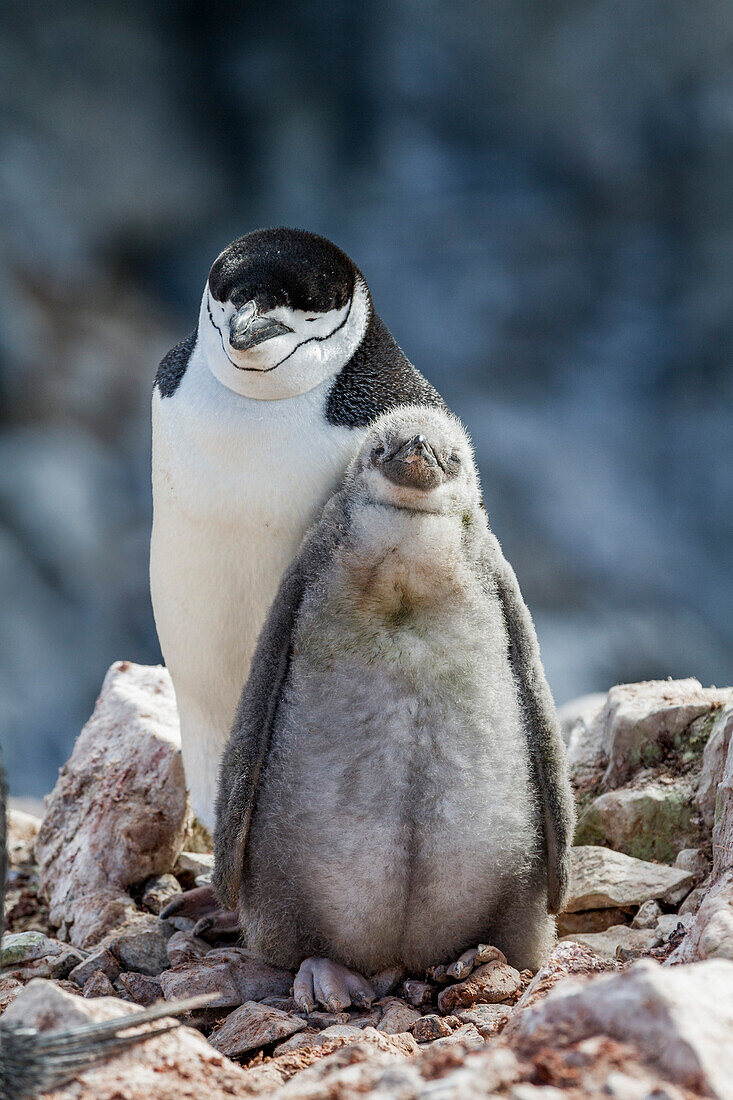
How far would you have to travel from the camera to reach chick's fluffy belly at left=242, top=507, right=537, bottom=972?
186 cm

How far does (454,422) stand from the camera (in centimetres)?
201

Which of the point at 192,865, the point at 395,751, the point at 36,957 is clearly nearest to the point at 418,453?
the point at 395,751

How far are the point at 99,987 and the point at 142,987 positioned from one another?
3.1 inches

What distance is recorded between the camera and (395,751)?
6.09 ft

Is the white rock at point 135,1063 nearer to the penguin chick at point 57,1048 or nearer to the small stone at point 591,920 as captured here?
the penguin chick at point 57,1048

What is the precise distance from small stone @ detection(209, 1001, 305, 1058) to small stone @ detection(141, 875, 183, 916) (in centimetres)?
87

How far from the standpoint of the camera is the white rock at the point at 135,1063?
1182 mm

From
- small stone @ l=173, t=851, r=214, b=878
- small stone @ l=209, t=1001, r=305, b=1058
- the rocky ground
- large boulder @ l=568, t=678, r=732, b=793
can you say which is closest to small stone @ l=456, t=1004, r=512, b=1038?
the rocky ground

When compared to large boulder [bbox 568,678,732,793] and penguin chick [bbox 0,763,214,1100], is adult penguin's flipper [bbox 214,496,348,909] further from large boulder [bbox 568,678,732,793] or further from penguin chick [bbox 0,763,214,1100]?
large boulder [bbox 568,678,732,793]

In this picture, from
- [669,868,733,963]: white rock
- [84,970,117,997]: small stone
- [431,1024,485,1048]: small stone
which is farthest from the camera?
[84,970,117,997]: small stone

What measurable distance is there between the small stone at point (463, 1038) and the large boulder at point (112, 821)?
3.58ft

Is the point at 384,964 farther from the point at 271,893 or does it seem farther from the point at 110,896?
the point at 110,896

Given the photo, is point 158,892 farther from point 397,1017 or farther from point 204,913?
point 397,1017

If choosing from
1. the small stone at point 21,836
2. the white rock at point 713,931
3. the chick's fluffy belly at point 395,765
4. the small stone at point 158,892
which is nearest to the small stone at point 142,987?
the chick's fluffy belly at point 395,765
